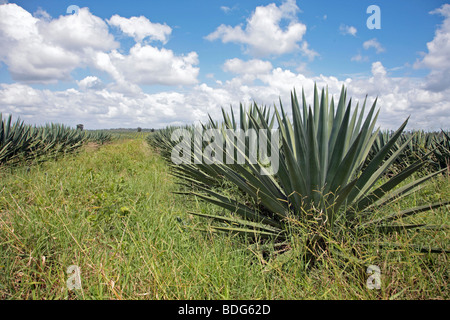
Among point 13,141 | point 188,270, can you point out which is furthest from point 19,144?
point 188,270

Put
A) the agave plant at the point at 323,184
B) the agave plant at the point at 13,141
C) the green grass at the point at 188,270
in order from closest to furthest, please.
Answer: the green grass at the point at 188,270, the agave plant at the point at 323,184, the agave plant at the point at 13,141

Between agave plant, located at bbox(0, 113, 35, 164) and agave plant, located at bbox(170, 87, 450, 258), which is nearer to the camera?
agave plant, located at bbox(170, 87, 450, 258)

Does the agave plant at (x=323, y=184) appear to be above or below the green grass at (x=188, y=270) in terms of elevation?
above

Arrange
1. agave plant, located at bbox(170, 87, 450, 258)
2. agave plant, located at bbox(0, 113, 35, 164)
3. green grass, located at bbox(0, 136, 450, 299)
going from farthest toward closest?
agave plant, located at bbox(0, 113, 35, 164) → agave plant, located at bbox(170, 87, 450, 258) → green grass, located at bbox(0, 136, 450, 299)

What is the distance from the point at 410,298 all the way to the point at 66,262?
239 cm

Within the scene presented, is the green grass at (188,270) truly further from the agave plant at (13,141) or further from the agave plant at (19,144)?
the agave plant at (13,141)

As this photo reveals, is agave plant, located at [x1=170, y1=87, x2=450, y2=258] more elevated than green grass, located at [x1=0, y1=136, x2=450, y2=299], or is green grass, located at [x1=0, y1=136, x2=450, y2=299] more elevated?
agave plant, located at [x1=170, y1=87, x2=450, y2=258]

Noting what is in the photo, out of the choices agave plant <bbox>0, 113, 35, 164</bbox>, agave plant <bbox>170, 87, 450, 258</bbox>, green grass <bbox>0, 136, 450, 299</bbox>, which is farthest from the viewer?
agave plant <bbox>0, 113, 35, 164</bbox>

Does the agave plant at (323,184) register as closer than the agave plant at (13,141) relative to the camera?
Yes

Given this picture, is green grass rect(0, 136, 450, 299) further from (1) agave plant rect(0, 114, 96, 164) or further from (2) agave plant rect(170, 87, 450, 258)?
(1) agave plant rect(0, 114, 96, 164)

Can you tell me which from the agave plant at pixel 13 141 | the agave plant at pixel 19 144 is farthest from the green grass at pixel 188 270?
the agave plant at pixel 13 141

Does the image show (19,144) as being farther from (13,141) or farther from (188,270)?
(188,270)

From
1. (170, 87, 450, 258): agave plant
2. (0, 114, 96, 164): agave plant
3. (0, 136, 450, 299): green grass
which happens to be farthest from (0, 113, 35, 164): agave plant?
(170, 87, 450, 258): agave plant

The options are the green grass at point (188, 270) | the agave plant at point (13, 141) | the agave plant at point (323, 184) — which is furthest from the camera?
the agave plant at point (13, 141)
